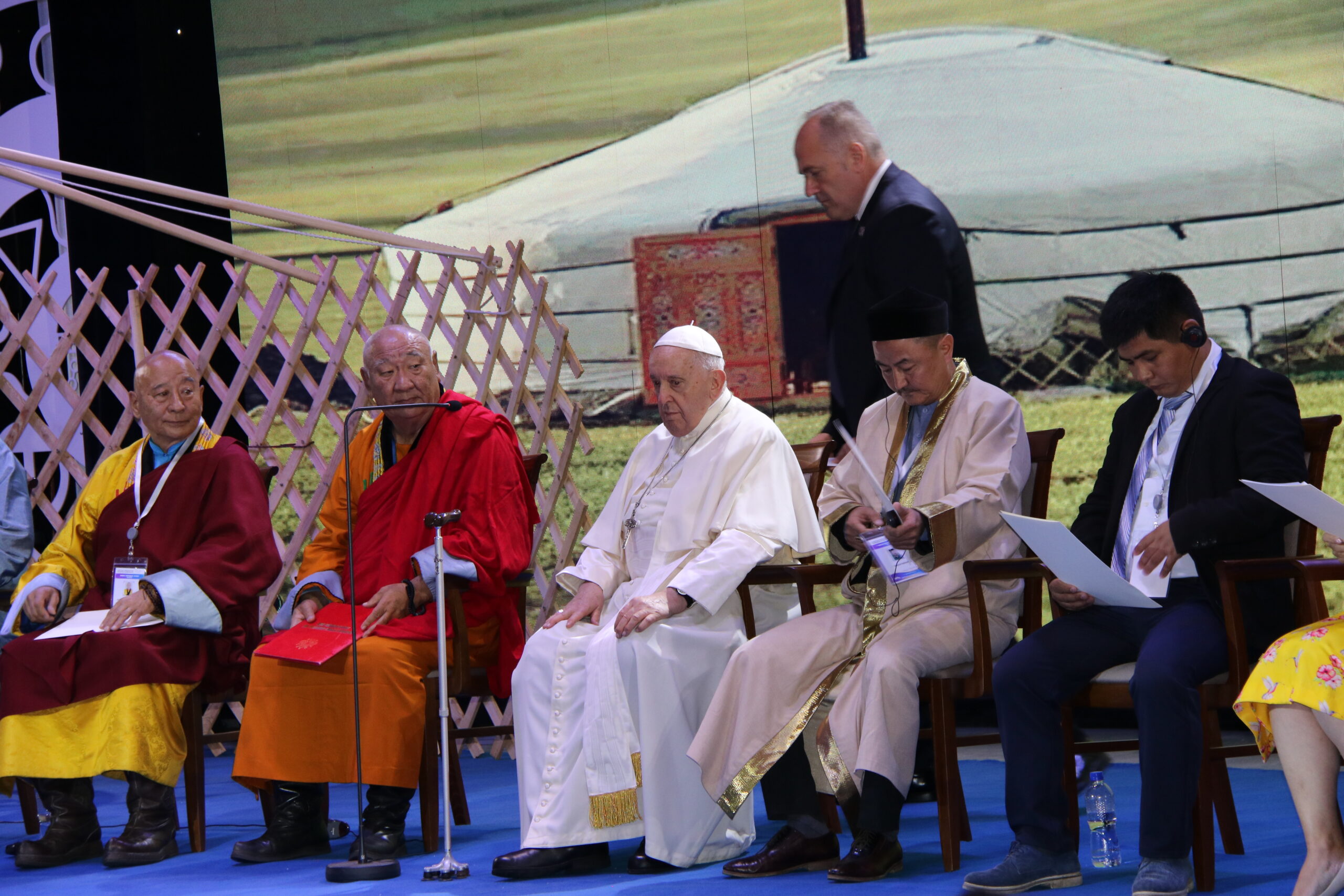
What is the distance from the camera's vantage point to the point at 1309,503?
7.64 feet

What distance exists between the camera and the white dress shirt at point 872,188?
180 inches

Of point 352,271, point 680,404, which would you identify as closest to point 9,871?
point 680,404

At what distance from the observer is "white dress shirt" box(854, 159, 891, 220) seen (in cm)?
457

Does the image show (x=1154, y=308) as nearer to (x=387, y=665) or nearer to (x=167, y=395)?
(x=387, y=665)

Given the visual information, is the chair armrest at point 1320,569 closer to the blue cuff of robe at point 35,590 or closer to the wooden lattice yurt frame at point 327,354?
the wooden lattice yurt frame at point 327,354

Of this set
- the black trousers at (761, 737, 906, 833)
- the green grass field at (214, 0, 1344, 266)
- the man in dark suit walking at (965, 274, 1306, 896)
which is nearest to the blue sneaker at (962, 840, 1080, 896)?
the man in dark suit walking at (965, 274, 1306, 896)

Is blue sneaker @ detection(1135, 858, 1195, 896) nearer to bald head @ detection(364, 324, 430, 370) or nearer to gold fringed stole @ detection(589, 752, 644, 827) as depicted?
gold fringed stole @ detection(589, 752, 644, 827)

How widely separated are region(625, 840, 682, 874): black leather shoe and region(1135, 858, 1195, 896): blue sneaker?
38.1 inches

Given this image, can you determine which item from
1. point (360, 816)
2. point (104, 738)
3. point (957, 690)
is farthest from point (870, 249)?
point (104, 738)

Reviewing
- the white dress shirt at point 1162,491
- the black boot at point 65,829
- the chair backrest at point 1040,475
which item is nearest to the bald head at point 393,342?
the black boot at point 65,829

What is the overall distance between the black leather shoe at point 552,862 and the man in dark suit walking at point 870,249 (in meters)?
1.85

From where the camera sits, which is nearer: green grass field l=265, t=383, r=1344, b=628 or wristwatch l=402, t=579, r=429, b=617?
wristwatch l=402, t=579, r=429, b=617

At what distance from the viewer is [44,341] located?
234 inches

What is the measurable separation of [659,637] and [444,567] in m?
0.59
